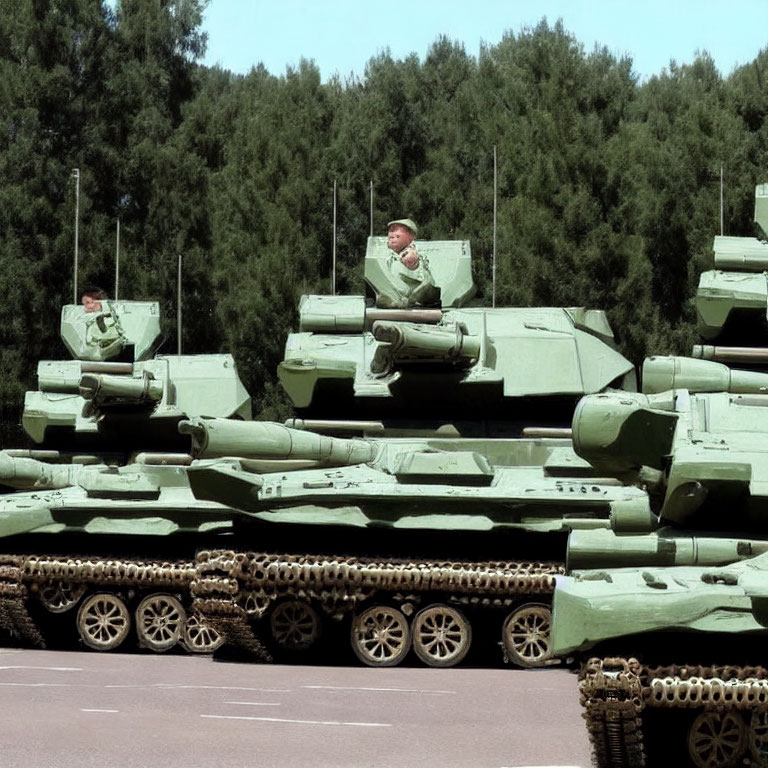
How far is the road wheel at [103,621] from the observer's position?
20609 mm

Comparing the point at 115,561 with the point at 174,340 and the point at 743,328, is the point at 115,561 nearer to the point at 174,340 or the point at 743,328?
the point at 743,328

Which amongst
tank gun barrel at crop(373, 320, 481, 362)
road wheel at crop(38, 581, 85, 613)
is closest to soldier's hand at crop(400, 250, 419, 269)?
tank gun barrel at crop(373, 320, 481, 362)

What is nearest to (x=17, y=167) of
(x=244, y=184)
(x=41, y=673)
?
(x=244, y=184)

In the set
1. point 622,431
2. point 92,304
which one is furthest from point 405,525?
point 92,304

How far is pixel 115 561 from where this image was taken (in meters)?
20.4

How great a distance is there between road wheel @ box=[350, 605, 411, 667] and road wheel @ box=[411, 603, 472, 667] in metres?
0.13

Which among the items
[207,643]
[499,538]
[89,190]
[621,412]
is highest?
[89,190]

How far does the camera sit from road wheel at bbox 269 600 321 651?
63.5 feet

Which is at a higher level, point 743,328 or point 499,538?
point 743,328

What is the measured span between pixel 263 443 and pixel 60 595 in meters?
3.11

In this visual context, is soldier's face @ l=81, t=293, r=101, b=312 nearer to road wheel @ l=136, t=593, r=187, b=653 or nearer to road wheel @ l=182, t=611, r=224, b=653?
road wheel @ l=136, t=593, r=187, b=653

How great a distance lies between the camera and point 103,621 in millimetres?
20625

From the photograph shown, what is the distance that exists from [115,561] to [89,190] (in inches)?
865

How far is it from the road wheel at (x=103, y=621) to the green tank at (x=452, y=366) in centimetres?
320
